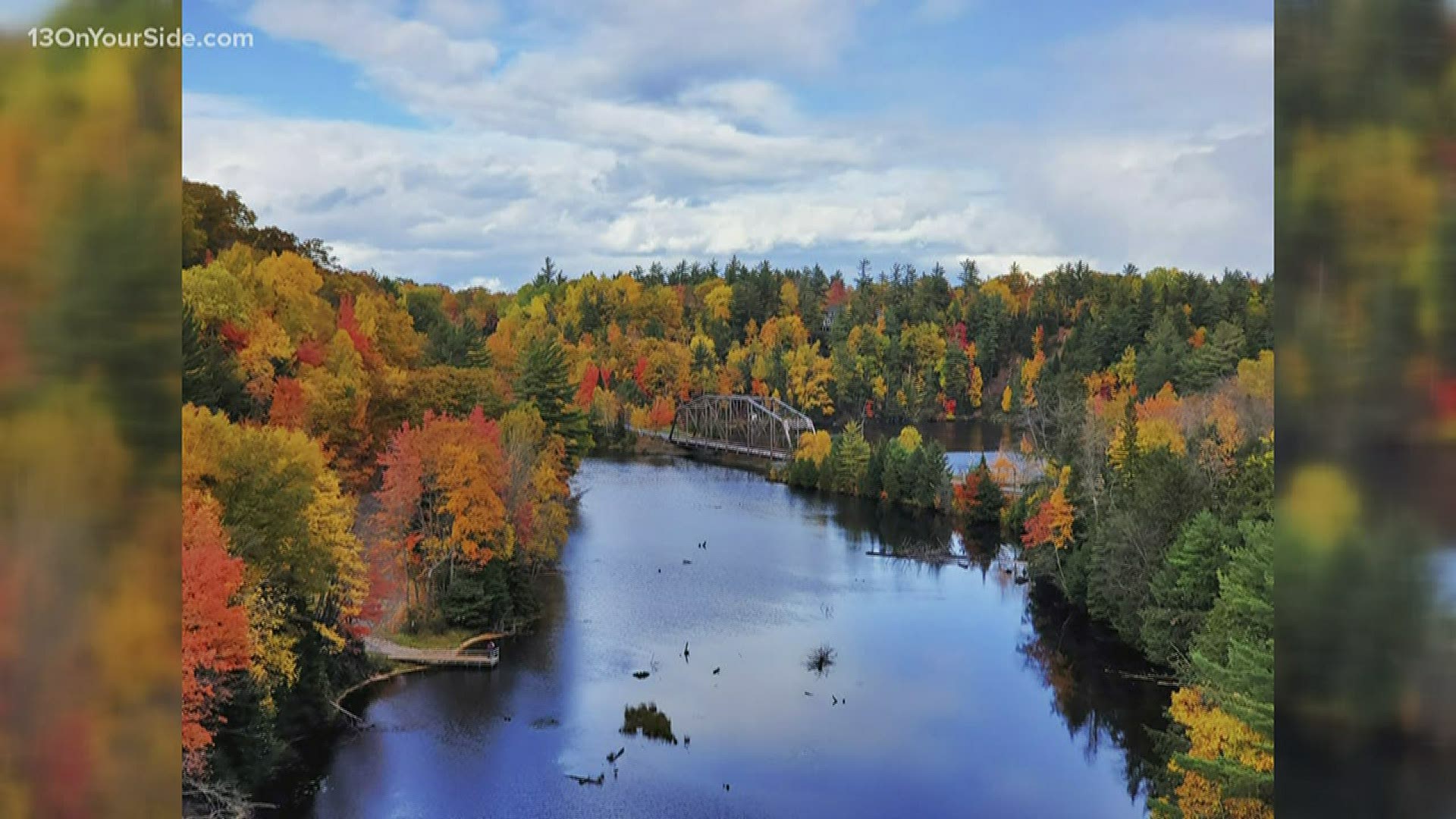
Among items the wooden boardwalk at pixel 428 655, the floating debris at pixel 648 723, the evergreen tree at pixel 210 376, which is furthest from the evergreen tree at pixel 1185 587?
the evergreen tree at pixel 210 376

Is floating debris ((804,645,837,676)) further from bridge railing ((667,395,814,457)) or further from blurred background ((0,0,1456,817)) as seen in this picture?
bridge railing ((667,395,814,457))

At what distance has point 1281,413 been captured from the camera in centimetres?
177

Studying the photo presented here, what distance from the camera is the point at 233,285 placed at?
57.8ft

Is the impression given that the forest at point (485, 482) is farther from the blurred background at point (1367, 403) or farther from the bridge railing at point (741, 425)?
the blurred background at point (1367, 403)

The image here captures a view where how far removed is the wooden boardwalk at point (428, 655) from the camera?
15.4 m

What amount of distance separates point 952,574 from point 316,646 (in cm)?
1235

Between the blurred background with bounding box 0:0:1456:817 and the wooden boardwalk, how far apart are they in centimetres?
1386

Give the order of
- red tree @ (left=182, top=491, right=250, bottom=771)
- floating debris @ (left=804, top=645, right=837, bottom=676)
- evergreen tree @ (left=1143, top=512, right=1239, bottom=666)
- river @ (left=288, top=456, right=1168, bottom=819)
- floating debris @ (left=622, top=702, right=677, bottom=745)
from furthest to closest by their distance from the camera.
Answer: floating debris @ (left=804, top=645, right=837, bottom=676)
evergreen tree @ (left=1143, top=512, right=1239, bottom=666)
floating debris @ (left=622, top=702, right=677, bottom=745)
river @ (left=288, top=456, right=1168, bottom=819)
red tree @ (left=182, top=491, right=250, bottom=771)

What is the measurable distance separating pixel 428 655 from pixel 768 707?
4.67m

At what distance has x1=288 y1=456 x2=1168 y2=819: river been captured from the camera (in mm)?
11672

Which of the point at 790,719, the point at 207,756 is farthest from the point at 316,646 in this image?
the point at 790,719

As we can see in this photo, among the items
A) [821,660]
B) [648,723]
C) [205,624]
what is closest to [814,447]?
[821,660]

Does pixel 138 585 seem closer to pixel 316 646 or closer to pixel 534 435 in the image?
pixel 316 646

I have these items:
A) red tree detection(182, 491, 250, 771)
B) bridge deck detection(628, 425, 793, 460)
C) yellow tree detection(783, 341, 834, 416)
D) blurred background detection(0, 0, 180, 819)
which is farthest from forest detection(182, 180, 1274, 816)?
yellow tree detection(783, 341, 834, 416)
